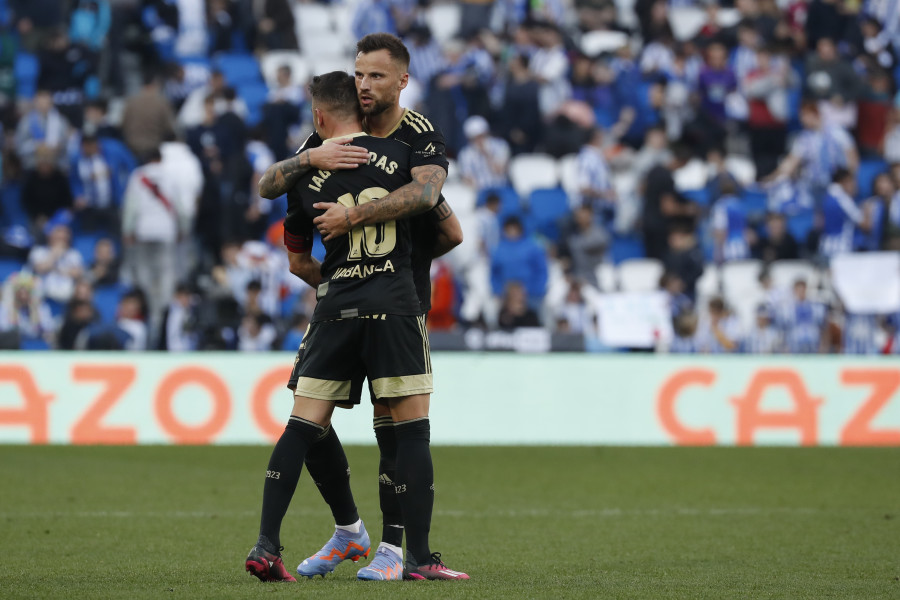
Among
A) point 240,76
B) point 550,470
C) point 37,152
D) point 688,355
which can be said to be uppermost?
point 240,76

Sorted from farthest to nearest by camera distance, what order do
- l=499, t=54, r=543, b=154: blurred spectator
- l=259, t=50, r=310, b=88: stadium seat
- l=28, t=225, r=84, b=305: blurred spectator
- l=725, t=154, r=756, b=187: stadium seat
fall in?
l=259, t=50, r=310, b=88: stadium seat
l=725, t=154, r=756, b=187: stadium seat
l=499, t=54, r=543, b=154: blurred spectator
l=28, t=225, r=84, b=305: blurred spectator

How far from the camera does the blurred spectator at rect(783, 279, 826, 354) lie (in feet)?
50.2

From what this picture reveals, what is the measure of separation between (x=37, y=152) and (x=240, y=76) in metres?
3.23

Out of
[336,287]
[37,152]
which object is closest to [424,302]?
[336,287]

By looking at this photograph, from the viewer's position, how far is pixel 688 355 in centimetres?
1324

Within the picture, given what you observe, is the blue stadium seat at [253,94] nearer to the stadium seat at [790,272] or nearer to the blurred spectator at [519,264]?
the blurred spectator at [519,264]

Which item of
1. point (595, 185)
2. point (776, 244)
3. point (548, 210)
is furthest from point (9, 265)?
point (776, 244)

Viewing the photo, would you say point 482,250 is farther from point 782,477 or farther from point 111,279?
point 782,477

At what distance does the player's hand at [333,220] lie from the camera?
4.89 metres

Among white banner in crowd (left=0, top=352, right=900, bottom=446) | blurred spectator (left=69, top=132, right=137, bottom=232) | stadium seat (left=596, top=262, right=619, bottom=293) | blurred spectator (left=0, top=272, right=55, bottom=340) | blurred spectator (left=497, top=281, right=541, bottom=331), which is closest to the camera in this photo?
white banner in crowd (left=0, top=352, right=900, bottom=446)

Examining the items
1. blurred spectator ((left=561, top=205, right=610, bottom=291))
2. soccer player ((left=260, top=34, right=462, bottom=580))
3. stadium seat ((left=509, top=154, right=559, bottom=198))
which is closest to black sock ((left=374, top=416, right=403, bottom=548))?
soccer player ((left=260, top=34, right=462, bottom=580))

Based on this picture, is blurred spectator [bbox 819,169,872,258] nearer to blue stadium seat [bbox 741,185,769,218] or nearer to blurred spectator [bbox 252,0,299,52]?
blue stadium seat [bbox 741,185,769,218]

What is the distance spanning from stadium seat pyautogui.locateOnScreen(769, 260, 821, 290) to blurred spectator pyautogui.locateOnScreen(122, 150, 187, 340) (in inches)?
279

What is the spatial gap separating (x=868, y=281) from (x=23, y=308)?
9.34 metres
